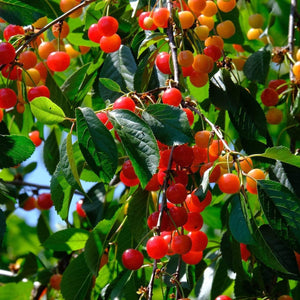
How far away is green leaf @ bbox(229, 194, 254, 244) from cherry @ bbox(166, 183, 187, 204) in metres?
0.10

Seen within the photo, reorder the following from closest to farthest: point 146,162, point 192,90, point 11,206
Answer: point 146,162, point 192,90, point 11,206

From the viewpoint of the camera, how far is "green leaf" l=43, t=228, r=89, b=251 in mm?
1753

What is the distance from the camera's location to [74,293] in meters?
1.50

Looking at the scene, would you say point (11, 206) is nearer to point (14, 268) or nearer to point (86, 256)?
point (14, 268)

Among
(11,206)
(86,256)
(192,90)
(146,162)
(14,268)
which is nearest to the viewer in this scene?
(146,162)

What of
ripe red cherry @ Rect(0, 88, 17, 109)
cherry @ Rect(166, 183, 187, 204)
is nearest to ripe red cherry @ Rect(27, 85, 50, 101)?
ripe red cherry @ Rect(0, 88, 17, 109)

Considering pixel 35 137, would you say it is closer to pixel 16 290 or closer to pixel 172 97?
pixel 16 290

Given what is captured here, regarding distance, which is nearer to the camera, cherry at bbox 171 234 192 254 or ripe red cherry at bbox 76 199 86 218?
cherry at bbox 171 234 192 254

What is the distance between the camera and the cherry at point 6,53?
1.20 meters

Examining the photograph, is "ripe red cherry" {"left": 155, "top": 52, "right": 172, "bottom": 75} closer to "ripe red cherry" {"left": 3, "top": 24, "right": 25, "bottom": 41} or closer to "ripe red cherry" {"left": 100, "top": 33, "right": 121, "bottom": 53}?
"ripe red cherry" {"left": 100, "top": 33, "right": 121, "bottom": 53}

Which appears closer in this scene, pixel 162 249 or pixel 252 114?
pixel 162 249

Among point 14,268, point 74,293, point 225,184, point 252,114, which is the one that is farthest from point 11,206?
point 225,184

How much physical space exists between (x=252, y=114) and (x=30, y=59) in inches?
22.1

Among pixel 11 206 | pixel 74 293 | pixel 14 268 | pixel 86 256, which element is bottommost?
pixel 14 268
